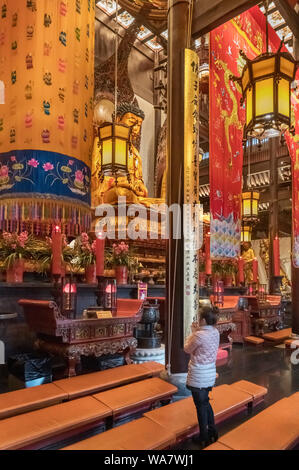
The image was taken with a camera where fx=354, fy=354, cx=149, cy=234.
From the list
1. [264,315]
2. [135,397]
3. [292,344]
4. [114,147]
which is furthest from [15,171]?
[264,315]

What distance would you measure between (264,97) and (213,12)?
144 centimetres

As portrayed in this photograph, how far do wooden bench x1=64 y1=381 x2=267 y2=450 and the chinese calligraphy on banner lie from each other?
857 millimetres

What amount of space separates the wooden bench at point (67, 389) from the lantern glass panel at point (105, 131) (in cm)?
333

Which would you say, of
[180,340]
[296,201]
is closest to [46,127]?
[180,340]

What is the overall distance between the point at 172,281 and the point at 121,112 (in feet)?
19.2

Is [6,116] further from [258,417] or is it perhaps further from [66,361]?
[258,417]

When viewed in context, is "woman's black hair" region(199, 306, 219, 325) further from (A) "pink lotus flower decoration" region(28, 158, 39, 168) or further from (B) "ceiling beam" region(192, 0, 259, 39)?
(B) "ceiling beam" region(192, 0, 259, 39)

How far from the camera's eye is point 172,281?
13.0 ft

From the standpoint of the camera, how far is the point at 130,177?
836 cm

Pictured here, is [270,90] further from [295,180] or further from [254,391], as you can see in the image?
[295,180]

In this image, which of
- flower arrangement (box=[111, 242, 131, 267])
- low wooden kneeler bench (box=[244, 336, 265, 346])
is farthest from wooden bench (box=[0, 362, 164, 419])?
low wooden kneeler bench (box=[244, 336, 265, 346])

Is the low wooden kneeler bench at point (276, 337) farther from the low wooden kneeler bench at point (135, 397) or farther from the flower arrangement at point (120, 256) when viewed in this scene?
the low wooden kneeler bench at point (135, 397)

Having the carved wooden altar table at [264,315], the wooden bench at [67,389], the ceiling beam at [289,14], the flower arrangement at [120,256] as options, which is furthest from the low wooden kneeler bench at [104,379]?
the ceiling beam at [289,14]

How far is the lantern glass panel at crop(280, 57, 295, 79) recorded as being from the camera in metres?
3.33
